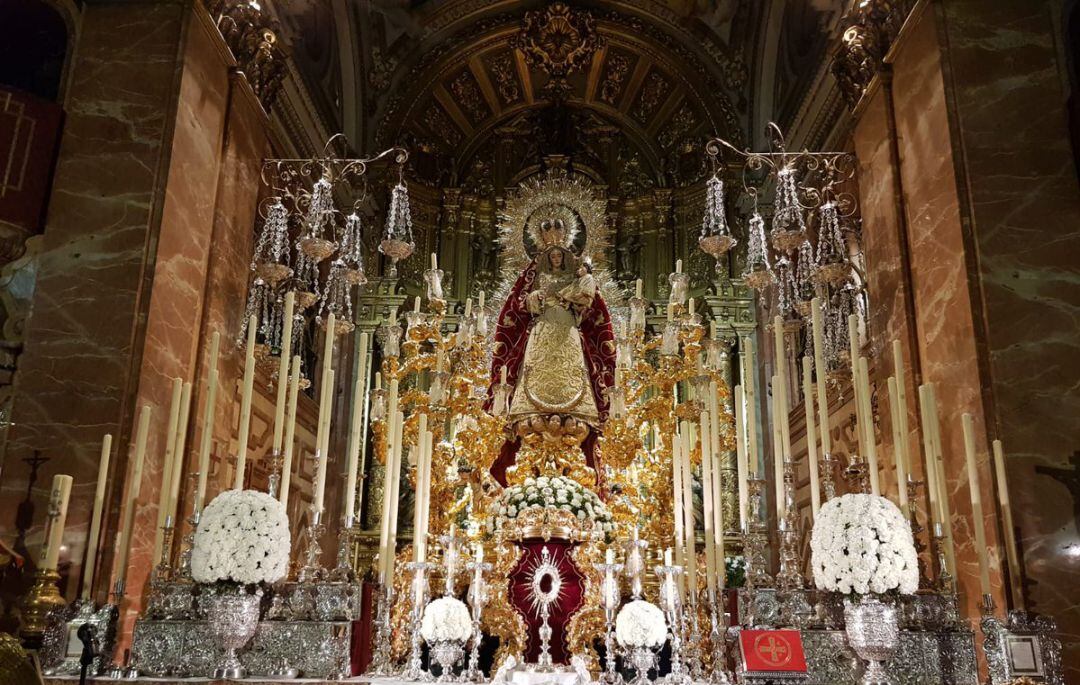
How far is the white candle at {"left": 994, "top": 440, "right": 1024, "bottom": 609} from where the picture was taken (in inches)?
192

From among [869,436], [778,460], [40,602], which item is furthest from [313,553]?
[869,436]

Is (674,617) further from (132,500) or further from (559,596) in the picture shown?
(132,500)

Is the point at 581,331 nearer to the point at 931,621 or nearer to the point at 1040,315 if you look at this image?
the point at 1040,315

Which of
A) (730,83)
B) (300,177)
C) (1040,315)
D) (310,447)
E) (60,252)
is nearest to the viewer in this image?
(1040,315)

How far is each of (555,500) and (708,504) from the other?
2.45 metres

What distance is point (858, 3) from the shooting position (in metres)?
7.70

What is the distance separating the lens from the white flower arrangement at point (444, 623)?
4.88m

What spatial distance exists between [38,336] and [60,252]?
623 mm

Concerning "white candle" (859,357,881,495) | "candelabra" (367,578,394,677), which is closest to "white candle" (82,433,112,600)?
"candelabra" (367,578,394,677)

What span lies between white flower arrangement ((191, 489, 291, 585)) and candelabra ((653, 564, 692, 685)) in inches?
85.2

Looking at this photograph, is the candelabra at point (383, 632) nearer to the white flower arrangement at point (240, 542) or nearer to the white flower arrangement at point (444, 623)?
the white flower arrangement at point (444, 623)

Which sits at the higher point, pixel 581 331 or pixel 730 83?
pixel 730 83

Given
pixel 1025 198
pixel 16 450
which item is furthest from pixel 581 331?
pixel 16 450

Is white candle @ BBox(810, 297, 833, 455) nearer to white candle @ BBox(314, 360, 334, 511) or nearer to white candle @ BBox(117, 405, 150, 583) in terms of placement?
white candle @ BBox(314, 360, 334, 511)
